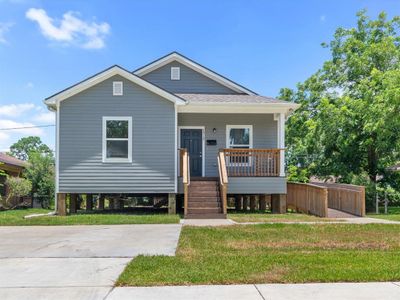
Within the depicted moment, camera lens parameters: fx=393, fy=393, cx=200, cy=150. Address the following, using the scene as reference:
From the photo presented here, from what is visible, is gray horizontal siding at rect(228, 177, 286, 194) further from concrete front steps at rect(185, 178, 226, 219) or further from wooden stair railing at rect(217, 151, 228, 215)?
wooden stair railing at rect(217, 151, 228, 215)

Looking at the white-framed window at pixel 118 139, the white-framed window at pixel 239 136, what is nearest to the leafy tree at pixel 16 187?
the white-framed window at pixel 118 139

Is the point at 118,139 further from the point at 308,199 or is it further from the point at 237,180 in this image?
the point at 308,199

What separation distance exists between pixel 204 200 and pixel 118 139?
369 centimetres

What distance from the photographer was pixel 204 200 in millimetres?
12969

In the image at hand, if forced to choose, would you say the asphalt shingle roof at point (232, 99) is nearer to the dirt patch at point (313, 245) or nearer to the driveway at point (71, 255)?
the driveway at point (71, 255)

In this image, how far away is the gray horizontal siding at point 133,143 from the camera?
13.5m

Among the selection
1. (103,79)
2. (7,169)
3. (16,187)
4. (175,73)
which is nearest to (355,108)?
(175,73)

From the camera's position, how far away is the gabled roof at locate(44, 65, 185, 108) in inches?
525

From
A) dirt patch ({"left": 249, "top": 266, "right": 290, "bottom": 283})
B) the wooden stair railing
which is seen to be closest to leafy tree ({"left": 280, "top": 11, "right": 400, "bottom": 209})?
the wooden stair railing

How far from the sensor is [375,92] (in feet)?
58.7

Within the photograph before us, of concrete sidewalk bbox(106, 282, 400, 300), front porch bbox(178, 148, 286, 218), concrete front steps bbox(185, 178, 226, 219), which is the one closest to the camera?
concrete sidewalk bbox(106, 282, 400, 300)

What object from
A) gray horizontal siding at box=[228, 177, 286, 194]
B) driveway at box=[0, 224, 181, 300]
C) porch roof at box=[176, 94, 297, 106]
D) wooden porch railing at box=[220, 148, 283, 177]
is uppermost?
porch roof at box=[176, 94, 297, 106]

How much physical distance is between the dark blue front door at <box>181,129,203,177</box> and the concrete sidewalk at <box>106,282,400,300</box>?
11088 mm

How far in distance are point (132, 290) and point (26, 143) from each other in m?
81.5
